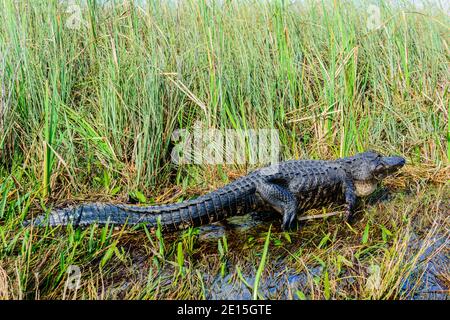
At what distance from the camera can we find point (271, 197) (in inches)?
136

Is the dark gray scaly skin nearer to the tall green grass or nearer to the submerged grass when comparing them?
the submerged grass

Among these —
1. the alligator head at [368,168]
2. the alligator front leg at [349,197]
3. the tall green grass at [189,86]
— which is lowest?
the alligator front leg at [349,197]

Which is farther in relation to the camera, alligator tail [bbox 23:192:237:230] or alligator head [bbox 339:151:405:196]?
alligator head [bbox 339:151:405:196]

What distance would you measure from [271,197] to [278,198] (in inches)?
1.9

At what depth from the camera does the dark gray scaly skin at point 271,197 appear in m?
3.20

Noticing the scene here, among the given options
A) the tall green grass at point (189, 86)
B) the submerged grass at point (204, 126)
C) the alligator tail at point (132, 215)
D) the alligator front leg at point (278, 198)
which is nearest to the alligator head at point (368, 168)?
the submerged grass at point (204, 126)

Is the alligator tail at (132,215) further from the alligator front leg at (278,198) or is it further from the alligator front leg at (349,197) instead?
the alligator front leg at (349,197)

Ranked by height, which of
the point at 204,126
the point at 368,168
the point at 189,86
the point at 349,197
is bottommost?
the point at 349,197

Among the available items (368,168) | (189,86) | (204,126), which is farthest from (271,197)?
(189,86)

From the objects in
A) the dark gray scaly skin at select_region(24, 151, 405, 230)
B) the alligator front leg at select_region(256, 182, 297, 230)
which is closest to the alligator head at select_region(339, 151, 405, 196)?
the dark gray scaly skin at select_region(24, 151, 405, 230)

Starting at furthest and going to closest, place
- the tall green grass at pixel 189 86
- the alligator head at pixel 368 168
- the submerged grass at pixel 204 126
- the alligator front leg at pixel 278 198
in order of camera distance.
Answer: the tall green grass at pixel 189 86, the alligator head at pixel 368 168, the alligator front leg at pixel 278 198, the submerged grass at pixel 204 126

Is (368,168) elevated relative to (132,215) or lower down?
elevated

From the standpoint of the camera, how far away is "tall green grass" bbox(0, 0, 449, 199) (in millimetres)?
3920

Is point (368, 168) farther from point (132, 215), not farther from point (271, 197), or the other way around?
point (132, 215)
